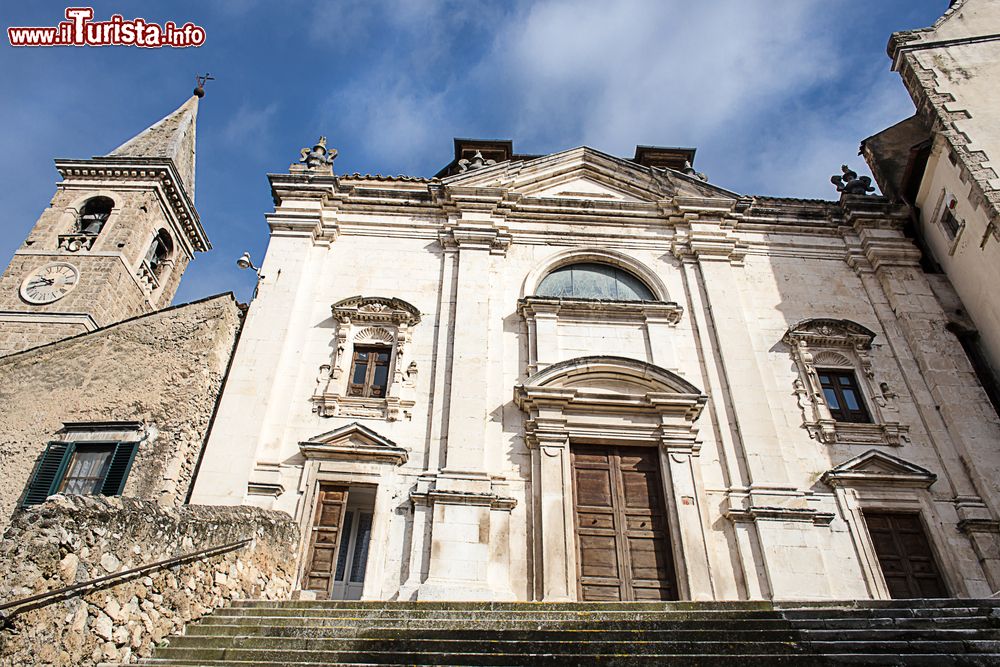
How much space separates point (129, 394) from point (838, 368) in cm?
1416

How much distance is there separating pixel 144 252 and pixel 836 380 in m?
22.2

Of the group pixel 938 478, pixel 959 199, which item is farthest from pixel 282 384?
pixel 959 199

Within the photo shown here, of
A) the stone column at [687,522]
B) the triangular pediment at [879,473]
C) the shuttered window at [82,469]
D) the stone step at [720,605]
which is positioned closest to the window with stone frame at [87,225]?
the shuttered window at [82,469]

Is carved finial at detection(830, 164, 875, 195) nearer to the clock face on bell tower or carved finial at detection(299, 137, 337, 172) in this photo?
carved finial at detection(299, 137, 337, 172)

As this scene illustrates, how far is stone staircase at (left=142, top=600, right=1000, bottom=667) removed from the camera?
6539 millimetres

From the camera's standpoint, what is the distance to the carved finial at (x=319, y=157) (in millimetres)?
17078

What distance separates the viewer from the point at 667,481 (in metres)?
11.9

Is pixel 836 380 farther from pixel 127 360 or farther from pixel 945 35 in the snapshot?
pixel 127 360

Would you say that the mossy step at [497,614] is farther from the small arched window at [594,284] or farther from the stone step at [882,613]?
the small arched window at [594,284]

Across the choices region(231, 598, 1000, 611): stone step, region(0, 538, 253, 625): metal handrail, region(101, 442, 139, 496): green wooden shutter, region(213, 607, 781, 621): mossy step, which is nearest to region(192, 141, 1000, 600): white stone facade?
region(101, 442, 139, 496): green wooden shutter

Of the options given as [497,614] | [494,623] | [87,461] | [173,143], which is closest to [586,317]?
[497,614]

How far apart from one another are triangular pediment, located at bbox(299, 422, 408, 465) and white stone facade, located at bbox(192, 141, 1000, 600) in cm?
4

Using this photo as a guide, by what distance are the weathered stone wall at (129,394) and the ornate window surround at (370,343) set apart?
224 cm

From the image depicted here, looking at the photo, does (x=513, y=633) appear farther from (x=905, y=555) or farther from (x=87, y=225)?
(x=87, y=225)
